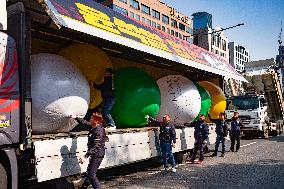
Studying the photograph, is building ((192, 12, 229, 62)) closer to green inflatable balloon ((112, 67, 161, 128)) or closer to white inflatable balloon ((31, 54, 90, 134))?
green inflatable balloon ((112, 67, 161, 128))

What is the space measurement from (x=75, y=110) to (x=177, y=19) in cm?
7425

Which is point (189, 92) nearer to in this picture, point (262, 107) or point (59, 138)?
point (59, 138)

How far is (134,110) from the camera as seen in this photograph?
27.2 ft

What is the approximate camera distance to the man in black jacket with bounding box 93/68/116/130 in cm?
779

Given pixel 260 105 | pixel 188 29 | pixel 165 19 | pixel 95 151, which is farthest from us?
pixel 188 29

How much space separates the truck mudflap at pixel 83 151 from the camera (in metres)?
5.52

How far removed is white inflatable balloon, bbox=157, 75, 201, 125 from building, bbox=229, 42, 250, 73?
101118 millimetres

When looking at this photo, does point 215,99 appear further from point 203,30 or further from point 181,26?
point 203,30

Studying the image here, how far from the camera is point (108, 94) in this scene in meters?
7.80

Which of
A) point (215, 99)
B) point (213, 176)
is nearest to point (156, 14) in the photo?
point (215, 99)

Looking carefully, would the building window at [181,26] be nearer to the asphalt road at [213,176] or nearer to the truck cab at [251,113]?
the truck cab at [251,113]

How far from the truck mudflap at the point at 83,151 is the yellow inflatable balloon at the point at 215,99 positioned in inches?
116

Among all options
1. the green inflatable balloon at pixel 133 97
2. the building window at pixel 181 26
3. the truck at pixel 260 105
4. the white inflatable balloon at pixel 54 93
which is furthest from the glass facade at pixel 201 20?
the white inflatable balloon at pixel 54 93

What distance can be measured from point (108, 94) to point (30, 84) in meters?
2.69
